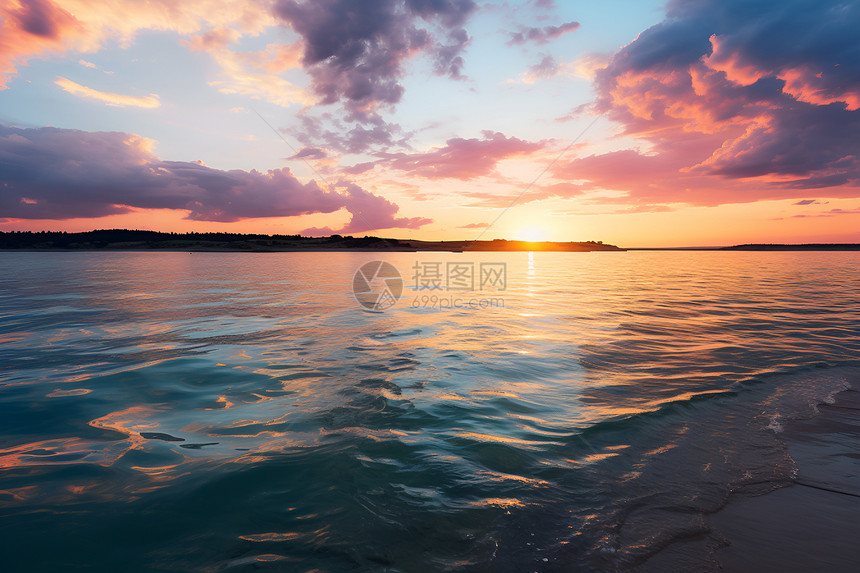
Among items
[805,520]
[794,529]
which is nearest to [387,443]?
[794,529]

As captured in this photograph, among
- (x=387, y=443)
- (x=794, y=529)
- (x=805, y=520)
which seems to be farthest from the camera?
(x=387, y=443)

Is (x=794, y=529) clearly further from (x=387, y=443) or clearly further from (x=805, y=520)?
(x=387, y=443)

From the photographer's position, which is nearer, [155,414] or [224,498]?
[224,498]

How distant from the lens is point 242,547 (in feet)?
12.3

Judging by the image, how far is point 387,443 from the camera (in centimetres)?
593

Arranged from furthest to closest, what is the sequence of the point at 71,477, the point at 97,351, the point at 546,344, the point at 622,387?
the point at 546,344 < the point at 97,351 < the point at 622,387 < the point at 71,477

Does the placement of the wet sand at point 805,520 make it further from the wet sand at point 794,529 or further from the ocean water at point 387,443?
the ocean water at point 387,443

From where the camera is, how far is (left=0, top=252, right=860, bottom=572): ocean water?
150 inches

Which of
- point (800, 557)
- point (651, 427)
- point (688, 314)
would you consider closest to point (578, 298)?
point (688, 314)

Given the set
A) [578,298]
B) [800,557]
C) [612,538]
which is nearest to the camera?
[800,557]

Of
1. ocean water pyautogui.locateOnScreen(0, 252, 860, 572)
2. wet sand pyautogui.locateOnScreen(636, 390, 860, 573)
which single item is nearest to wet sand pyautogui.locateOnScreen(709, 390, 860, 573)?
wet sand pyautogui.locateOnScreen(636, 390, 860, 573)

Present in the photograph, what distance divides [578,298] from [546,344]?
569 inches

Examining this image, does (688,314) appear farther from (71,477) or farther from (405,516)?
(71,477)

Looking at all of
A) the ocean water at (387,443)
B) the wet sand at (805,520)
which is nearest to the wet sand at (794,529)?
the wet sand at (805,520)
